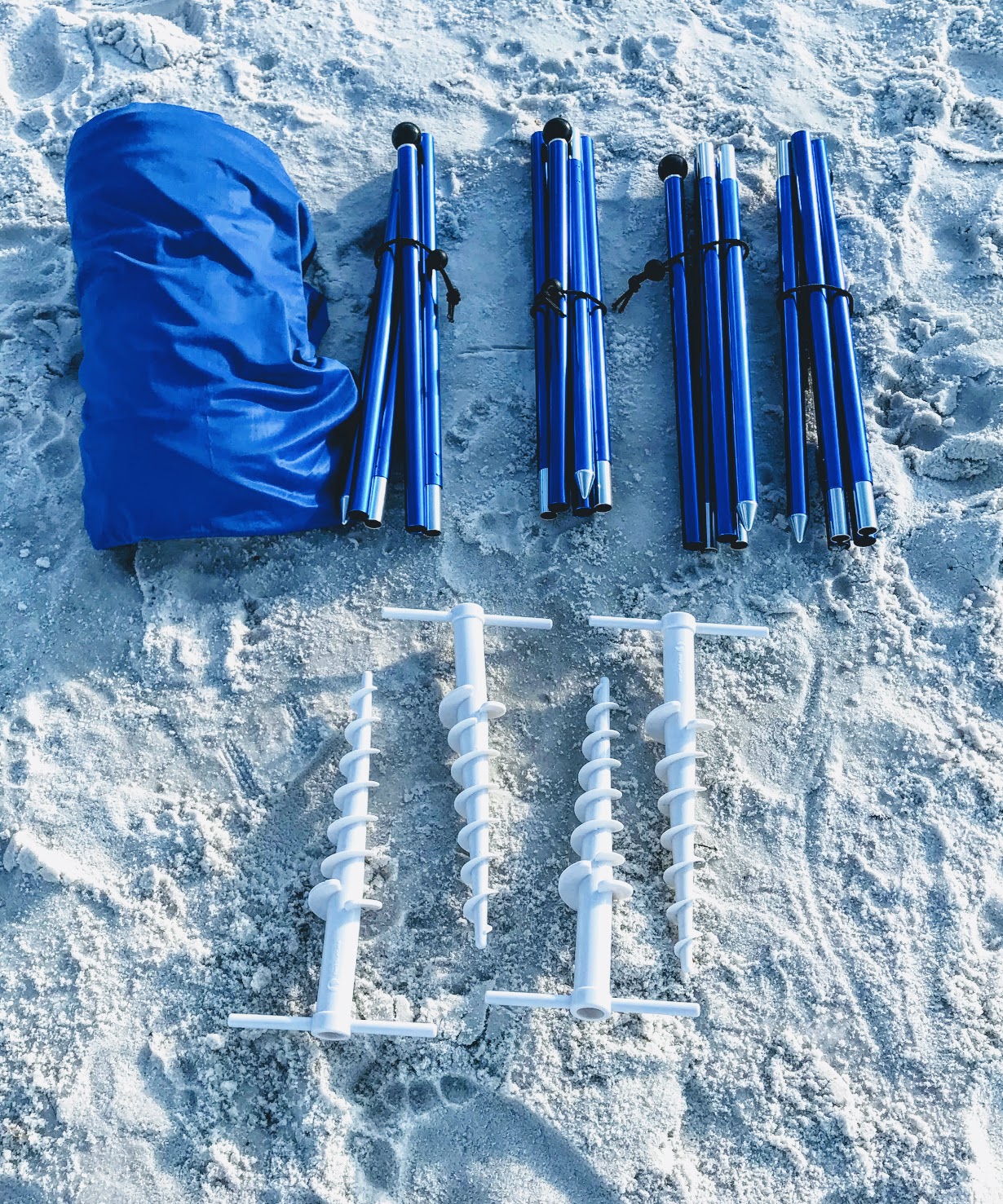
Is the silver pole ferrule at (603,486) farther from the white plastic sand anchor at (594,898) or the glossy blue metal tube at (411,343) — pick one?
the white plastic sand anchor at (594,898)

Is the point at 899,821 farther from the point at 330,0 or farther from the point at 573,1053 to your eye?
the point at 330,0

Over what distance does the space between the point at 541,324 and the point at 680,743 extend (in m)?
1.48

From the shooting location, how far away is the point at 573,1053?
259 centimetres

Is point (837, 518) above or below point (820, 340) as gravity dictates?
below

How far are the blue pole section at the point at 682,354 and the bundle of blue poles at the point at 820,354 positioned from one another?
12.0 inches

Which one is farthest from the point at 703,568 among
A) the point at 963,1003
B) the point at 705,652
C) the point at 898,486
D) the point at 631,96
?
the point at 631,96

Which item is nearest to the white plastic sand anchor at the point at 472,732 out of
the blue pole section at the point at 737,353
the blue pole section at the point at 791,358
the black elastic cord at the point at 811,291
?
the blue pole section at the point at 737,353

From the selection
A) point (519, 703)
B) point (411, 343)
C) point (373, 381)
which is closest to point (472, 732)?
point (519, 703)

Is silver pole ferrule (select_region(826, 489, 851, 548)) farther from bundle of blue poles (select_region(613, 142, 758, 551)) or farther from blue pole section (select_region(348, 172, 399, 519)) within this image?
blue pole section (select_region(348, 172, 399, 519))

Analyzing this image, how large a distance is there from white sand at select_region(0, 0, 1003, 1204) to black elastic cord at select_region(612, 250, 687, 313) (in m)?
0.08

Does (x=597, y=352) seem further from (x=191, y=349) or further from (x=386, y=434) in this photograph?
(x=191, y=349)

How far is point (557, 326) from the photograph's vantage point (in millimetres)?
3352

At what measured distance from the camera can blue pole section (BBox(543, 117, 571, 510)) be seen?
10.4 feet

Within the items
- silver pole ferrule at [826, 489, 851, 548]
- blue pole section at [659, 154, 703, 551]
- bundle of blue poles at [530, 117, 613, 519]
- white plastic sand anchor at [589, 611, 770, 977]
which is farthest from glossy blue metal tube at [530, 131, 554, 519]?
silver pole ferrule at [826, 489, 851, 548]
